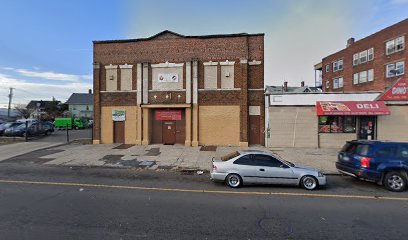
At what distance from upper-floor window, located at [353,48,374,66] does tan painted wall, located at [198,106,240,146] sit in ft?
97.6

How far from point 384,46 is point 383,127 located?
22357mm

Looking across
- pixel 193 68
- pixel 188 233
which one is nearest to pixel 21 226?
pixel 188 233

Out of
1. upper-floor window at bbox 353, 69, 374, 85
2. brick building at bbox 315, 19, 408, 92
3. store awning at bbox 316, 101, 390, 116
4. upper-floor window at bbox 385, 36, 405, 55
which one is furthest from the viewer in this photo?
upper-floor window at bbox 353, 69, 374, 85

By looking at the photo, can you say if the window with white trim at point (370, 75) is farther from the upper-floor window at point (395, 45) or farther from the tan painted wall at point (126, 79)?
the tan painted wall at point (126, 79)

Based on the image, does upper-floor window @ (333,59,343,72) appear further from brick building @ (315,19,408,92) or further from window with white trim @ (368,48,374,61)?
window with white trim @ (368,48,374,61)

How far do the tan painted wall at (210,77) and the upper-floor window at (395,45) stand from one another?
1097 inches

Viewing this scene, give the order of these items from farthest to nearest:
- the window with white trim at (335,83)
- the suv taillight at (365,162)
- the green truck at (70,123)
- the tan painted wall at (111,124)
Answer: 1. the window with white trim at (335,83)
2. the green truck at (70,123)
3. the tan painted wall at (111,124)
4. the suv taillight at (365,162)

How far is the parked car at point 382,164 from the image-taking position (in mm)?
7863

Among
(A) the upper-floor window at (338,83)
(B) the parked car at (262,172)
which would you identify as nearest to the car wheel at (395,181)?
(B) the parked car at (262,172)

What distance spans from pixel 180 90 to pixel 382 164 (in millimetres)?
14193

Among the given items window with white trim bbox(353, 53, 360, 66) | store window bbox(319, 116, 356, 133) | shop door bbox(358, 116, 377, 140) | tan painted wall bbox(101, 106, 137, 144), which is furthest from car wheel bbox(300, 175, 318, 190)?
window with white trim bbox(353, 53, 360, 66)

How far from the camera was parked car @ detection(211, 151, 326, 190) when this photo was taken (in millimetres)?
7859

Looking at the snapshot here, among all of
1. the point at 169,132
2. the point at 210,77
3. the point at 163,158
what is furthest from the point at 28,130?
the point at 210,77

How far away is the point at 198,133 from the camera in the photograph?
18609 millimetres
